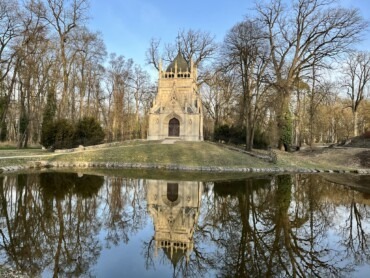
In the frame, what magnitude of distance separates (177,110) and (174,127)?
2.00m

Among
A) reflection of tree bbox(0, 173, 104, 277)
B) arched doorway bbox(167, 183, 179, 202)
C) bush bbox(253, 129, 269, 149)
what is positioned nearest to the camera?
reflection of tree bbox(0, 173, 104, 277)

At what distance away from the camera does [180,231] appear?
8156mm

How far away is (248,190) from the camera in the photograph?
46.9 ft


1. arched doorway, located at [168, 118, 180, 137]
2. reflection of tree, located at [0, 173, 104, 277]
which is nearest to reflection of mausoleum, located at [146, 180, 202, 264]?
reflection of tree, located at [0, 173, 104, 277]

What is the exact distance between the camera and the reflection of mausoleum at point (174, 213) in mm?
7258

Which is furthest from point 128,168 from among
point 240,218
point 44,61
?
point 44,61

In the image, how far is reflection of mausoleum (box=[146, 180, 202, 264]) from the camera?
7258 mm

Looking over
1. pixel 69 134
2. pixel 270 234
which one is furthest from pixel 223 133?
pixel 270 234

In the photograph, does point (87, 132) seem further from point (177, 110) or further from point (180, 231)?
point (180, 231)

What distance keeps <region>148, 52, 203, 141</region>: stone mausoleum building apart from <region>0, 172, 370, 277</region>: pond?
21190 mm

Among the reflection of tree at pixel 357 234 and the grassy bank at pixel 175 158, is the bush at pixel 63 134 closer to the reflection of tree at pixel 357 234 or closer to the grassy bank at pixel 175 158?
the grassy bank at pixel 175 158

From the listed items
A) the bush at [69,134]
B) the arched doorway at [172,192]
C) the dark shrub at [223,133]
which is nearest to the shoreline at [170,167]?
the arched doorway at [172,192]

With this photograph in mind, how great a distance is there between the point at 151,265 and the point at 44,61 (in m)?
35.5

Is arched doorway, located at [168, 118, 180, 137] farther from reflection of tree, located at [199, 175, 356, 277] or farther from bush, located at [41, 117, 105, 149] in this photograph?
reflection of tree, located at [199, 175, 356, 277]
